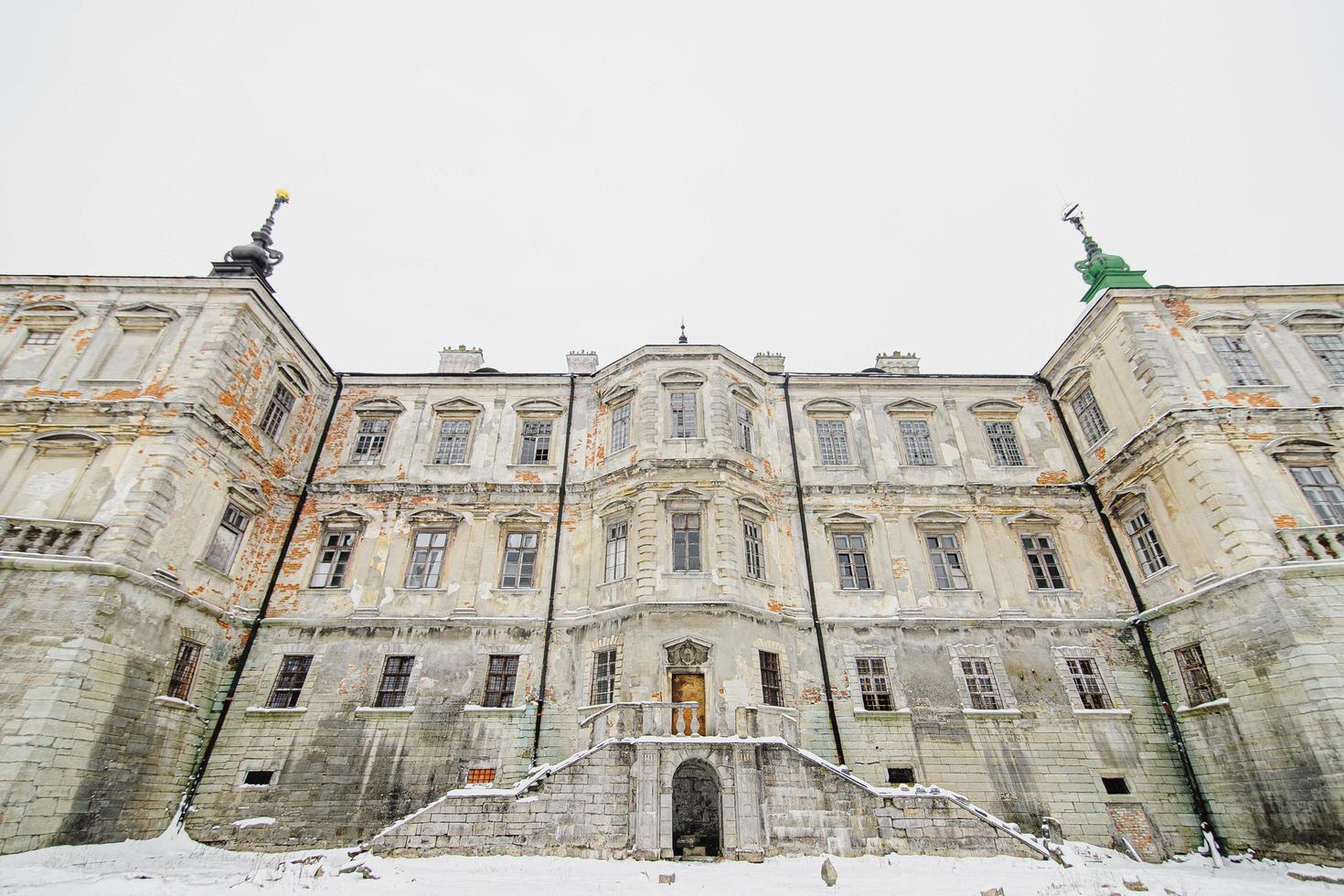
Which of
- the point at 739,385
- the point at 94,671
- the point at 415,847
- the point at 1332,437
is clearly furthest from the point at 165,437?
the point at 1332,437

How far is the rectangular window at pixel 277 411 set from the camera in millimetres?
20094

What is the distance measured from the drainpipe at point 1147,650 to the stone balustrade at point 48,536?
2689cm

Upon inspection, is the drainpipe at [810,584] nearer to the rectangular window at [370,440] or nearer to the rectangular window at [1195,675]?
the rectangular window at [1195,675]

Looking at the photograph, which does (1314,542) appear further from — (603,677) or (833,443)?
(603,677)

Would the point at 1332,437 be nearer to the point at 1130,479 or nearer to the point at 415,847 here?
the point at 1130,479

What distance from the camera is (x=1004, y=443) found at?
2245 centimetres

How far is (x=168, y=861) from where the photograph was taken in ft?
44.9

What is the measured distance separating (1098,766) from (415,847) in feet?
54.2

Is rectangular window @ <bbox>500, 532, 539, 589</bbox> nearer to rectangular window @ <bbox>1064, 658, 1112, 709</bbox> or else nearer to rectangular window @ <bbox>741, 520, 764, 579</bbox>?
rectangular window @ <bbox>741, 520, 764, 579</bbox>

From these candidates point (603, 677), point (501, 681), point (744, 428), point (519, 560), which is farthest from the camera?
point (744, 428)

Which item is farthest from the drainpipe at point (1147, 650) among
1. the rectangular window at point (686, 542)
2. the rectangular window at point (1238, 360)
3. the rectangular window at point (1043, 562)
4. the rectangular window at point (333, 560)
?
the rectangular window at point (333, 560)

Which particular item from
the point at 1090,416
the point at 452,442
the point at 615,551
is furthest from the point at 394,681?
the point at 1090,416

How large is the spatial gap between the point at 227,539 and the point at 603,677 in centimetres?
1123

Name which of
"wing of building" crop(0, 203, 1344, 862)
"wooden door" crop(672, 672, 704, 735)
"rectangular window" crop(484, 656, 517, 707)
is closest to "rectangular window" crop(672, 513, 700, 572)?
"wing of building" crop(0, 203, 1344, 862)
